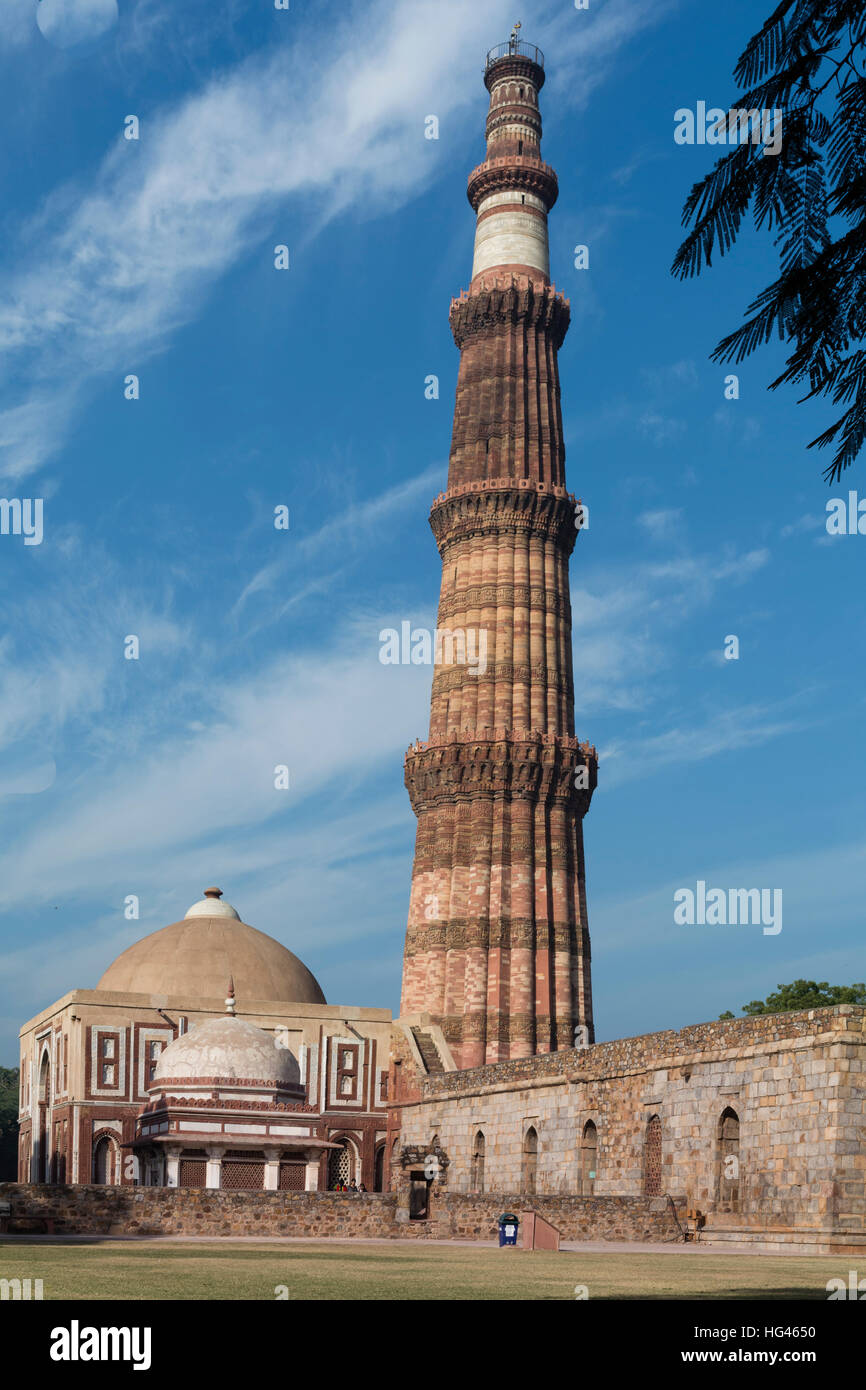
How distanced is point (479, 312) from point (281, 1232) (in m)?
40.5

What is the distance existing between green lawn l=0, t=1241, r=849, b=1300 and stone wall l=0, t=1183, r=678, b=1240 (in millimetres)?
2987

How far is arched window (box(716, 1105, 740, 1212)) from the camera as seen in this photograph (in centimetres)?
3048

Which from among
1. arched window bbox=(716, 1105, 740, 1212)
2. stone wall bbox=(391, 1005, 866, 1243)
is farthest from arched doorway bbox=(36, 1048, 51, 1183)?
arched window bbox=(716, 1105, 740, 1212)

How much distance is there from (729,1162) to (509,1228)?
8.37 metres

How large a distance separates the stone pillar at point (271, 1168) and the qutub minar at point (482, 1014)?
61 mm

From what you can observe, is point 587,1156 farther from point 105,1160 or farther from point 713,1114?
point 105,1160

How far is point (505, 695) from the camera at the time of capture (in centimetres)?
5584

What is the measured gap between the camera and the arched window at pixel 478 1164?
44.5 meters

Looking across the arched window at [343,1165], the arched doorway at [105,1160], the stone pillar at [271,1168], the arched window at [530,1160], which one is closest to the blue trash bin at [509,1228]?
the stone pillar at [271,1168]

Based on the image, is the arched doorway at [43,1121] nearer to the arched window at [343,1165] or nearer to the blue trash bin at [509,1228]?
the arched window at [343,1165]

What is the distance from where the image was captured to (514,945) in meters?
53.3

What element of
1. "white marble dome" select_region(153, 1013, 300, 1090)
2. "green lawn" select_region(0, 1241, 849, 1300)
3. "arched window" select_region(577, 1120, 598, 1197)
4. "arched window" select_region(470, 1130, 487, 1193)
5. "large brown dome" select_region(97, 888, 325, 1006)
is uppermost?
"large brown dome" select_region(97, 888, 325, 1006)

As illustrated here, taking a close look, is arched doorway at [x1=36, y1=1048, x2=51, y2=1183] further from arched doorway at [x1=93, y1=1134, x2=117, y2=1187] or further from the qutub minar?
arched doorway at [x1=93, y1=1134, x2=117, y2=1187]
